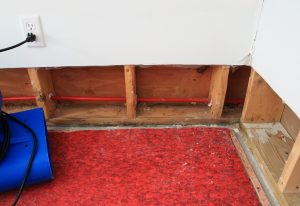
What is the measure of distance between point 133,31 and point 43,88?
494 millimetres

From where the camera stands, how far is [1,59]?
1.09 meters

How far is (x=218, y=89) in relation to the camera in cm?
120

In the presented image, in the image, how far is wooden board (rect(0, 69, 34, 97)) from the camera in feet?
4.05

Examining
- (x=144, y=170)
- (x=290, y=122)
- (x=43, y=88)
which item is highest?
(x=43, y=88)

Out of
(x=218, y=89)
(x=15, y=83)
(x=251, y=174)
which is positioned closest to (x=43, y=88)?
(x=15, y=83)

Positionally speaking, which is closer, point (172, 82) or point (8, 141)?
point (8, 141)

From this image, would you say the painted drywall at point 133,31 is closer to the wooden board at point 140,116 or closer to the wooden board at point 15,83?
the wooden board at point 15,83

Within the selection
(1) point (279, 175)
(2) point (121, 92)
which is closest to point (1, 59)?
(2) point (121, 92)

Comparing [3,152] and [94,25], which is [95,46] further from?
[3,152]

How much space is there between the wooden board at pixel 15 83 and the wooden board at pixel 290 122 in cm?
119

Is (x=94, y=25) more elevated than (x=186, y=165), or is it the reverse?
(x=94, y=25)

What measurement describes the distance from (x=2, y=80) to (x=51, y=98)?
0.79 feet

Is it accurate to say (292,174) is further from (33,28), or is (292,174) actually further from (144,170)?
(33,28)

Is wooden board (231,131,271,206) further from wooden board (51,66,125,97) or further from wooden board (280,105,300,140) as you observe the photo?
wooden board (51,66,125,97)
